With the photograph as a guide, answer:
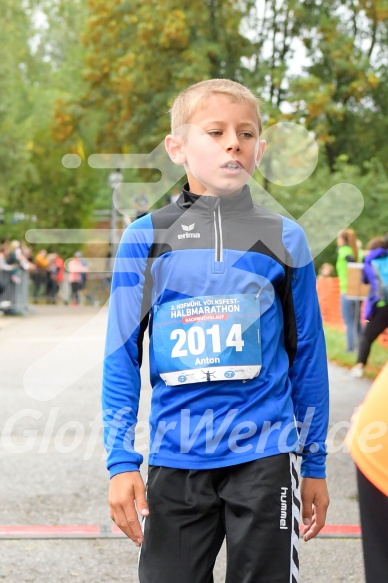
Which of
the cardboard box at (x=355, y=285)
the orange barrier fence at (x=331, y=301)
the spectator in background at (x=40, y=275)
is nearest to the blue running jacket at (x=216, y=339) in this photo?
the cardboard box at (x=355, y=285)

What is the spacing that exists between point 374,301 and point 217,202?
9.73m

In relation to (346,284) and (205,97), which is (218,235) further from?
(346,284)

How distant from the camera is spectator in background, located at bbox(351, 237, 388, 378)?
37.6ft

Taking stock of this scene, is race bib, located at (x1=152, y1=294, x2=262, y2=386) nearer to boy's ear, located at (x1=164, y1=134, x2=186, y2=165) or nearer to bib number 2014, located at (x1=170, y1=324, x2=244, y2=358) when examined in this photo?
bib number 2014, located at (x1=170, y1=324, x2=244, y2=358)

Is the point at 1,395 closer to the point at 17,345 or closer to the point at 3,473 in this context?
the point at 3,473

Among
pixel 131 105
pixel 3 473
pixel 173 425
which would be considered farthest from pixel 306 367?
pixel 131 105

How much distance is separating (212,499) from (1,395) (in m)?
8.87

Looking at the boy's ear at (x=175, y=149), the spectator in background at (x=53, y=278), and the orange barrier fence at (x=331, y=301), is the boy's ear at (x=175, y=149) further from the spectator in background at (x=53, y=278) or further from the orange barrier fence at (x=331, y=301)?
the spectator in background at (x=53, y=278)

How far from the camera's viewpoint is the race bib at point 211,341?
9.14ft

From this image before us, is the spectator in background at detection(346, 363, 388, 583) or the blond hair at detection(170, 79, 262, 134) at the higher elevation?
the blond hair at detection(170, 79, 262, 134)

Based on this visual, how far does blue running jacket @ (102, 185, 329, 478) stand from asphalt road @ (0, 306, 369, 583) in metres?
1.65

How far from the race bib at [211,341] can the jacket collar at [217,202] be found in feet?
0.87

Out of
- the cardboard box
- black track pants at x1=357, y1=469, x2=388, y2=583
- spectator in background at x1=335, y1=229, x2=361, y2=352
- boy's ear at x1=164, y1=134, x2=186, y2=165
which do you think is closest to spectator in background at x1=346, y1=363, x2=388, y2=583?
black track pants at x1=357, y1=469, x2=388, y2=583

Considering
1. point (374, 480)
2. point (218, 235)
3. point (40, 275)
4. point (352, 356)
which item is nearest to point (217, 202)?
point (218, 235)
